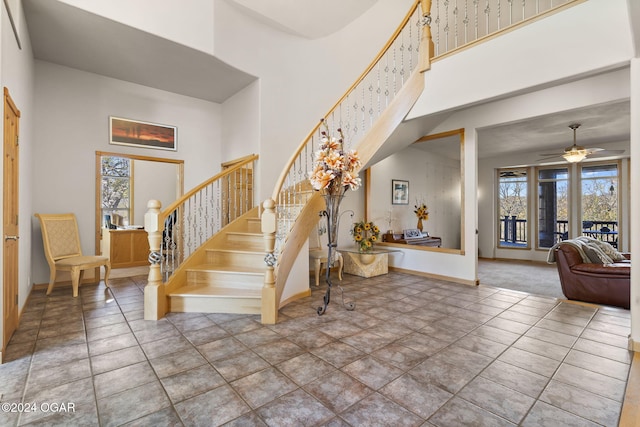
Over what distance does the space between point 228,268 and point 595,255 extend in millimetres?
5145

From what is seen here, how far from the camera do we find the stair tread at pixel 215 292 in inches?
132

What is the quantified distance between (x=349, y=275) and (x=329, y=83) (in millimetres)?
3896

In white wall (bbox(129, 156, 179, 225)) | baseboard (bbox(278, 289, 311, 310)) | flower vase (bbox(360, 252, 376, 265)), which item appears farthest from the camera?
white wall (bbox(129, 156, 179, 225))

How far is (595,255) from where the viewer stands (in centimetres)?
422

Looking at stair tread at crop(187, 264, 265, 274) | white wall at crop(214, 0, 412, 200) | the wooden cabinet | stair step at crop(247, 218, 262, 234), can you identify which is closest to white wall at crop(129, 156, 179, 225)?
the wooden cabinet

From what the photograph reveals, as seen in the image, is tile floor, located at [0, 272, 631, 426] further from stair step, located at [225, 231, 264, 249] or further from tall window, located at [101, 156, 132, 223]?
tall window, located at [101, 156, 132, 223]

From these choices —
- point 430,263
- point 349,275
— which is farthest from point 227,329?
point 430,263

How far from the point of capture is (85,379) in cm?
204

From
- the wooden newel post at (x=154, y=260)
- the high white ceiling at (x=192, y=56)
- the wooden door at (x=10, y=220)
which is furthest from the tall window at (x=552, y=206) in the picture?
the wooden door at (x=10, y=220)

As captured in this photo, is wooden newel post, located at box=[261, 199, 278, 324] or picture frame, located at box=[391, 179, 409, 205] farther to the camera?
picture frame, located at box=[391, 179, 409, 205]

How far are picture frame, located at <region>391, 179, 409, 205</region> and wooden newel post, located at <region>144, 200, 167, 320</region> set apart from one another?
5.17 metres

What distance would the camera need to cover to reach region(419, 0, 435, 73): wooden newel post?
3.86m

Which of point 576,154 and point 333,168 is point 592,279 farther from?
point 333,168

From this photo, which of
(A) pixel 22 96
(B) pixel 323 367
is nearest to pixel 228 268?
(B) pixel 323 367
